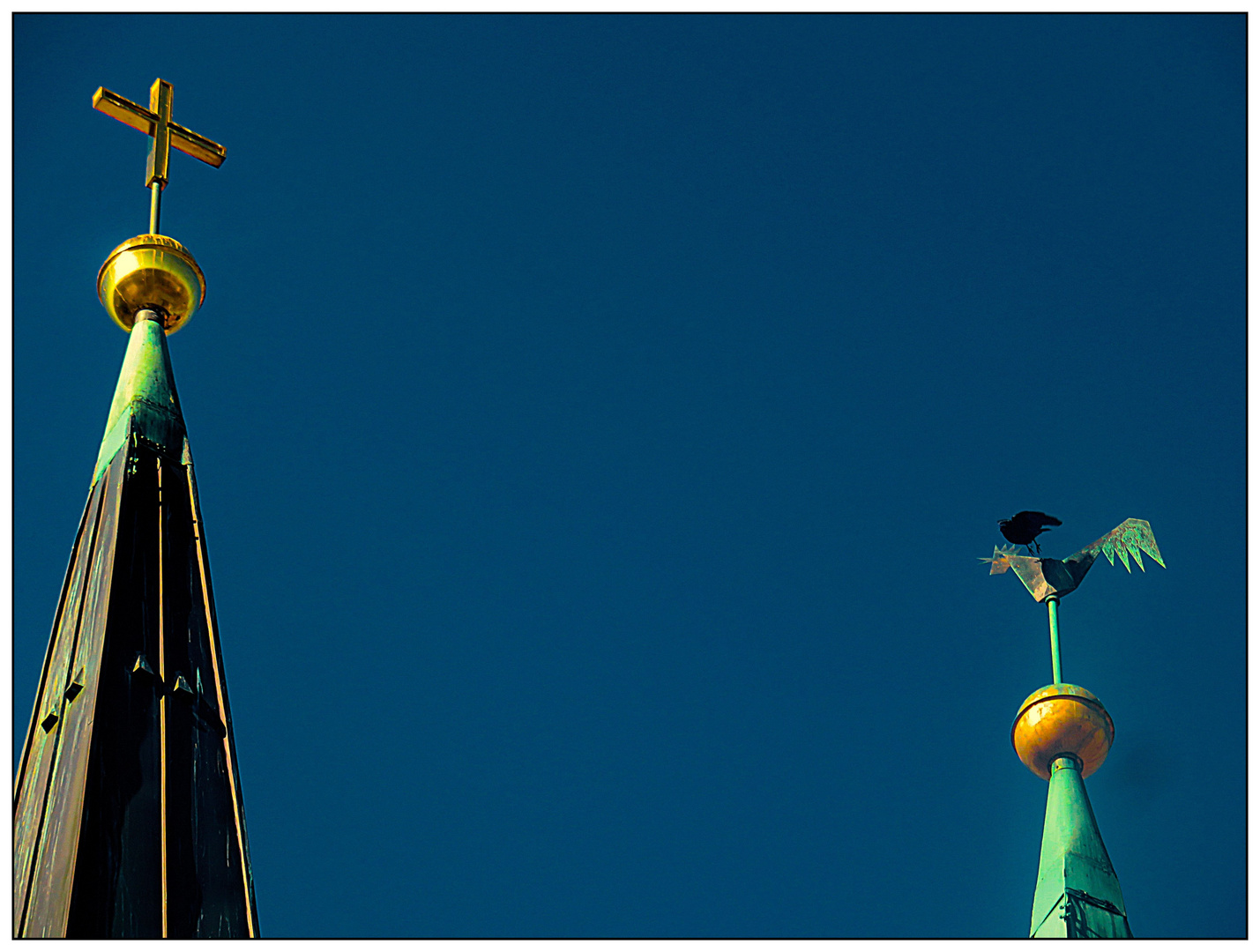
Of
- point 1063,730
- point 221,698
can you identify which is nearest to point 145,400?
point 221,698

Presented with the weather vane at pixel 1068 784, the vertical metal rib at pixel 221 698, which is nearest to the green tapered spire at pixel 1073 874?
the weather vane at pixel 1068 784

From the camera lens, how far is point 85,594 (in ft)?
41.7

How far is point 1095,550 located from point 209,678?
597 inches

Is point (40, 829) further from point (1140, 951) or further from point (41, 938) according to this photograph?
point (1140, 951)

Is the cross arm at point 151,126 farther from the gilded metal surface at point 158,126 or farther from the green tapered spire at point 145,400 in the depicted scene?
the green tapered spire at point 145,400

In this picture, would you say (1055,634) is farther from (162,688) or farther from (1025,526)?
(162,688)

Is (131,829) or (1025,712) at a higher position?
(1025,712)

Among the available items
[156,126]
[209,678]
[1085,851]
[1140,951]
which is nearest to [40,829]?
[209,678]

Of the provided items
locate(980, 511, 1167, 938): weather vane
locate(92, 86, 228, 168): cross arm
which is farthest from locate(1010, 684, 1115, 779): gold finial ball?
locate(92, 86, 228, 168): cross arm

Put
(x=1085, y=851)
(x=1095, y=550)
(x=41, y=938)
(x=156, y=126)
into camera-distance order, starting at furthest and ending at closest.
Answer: (x=1095, y=550), (x=1085, y=851), (x=156, y=126), (x=41, y=938)

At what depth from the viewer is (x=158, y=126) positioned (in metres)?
17.0

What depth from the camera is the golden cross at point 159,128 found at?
1669cm

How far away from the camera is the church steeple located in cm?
1094

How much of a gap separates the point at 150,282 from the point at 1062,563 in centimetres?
1390
